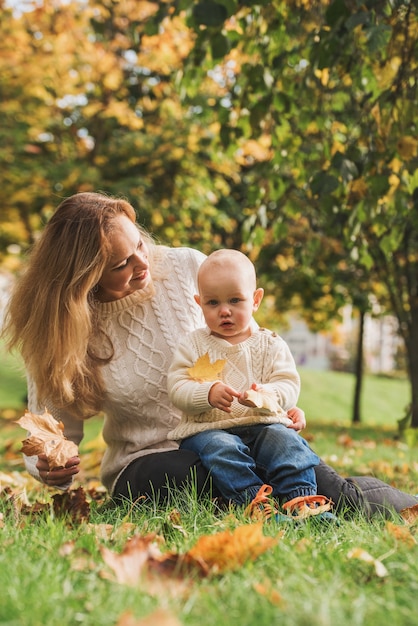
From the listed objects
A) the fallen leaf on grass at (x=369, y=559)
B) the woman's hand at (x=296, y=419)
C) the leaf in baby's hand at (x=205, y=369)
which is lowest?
the fallen leaf on grass at (x=369, y=559)

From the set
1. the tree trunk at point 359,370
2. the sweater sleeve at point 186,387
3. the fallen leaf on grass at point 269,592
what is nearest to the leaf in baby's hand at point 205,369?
the sweater sleeve at point 186,387

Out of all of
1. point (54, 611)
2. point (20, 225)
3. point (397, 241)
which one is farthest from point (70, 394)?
point (20, 225)

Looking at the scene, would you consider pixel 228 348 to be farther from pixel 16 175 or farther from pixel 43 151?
pixel 43 151

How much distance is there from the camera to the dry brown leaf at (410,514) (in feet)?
8.43

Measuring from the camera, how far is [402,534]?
2.05m

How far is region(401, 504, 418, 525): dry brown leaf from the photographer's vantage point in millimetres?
2571

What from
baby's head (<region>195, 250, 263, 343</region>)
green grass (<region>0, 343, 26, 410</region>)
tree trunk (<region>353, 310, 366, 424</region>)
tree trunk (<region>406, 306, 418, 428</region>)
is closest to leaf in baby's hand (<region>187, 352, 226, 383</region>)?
baby's head (<region>195, 250, 263, 343</region>)

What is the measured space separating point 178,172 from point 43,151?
1960mm

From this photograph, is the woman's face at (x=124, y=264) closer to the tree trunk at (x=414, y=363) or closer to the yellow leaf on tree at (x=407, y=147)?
the yellow leaf on tree at (x=407, y=147)

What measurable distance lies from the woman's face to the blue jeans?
0.84m

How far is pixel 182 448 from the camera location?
291cm

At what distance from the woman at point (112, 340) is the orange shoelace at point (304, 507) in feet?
0.79

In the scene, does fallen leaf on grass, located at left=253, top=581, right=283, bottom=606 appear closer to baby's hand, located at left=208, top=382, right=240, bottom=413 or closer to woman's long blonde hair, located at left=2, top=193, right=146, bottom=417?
baby's hand, located at left=208, top=382, right=240, bottom=413

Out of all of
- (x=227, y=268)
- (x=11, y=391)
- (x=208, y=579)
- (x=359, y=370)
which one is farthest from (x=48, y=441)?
(x=11, y=391)
